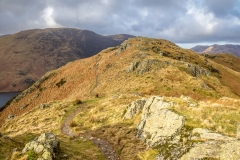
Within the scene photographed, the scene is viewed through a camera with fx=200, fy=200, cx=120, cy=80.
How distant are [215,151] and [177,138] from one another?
355 cm

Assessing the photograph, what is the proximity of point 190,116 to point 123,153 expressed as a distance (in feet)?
22.5

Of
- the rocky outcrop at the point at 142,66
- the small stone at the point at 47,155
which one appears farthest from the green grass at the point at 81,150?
the rocky outcrop at the point at 142,66

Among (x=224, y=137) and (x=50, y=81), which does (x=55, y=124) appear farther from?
(x=50, y=81)

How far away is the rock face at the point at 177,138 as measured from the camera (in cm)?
1234

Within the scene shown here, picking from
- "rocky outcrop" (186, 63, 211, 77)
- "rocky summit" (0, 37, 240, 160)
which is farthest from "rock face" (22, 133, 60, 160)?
"rocky outcrop" (186, 63, 211, 77)

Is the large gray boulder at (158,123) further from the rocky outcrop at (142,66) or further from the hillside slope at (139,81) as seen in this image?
the rocky outcrop at (142,66)

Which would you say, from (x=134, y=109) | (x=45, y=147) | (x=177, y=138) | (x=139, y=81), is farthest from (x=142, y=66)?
(x=45, y=147)

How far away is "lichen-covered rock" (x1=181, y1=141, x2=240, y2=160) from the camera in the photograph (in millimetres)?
11690

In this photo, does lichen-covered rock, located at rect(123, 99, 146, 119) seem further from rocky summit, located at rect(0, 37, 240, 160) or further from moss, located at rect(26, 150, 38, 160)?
moss, located at rect(26, 150, 38, 160)

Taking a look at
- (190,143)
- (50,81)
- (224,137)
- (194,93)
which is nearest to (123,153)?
(190,143)

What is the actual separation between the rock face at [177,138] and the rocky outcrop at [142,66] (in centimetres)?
3634

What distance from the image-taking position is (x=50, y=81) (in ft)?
351

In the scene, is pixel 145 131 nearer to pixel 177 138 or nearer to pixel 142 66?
pixel 177 138

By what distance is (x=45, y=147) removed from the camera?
1503cm
